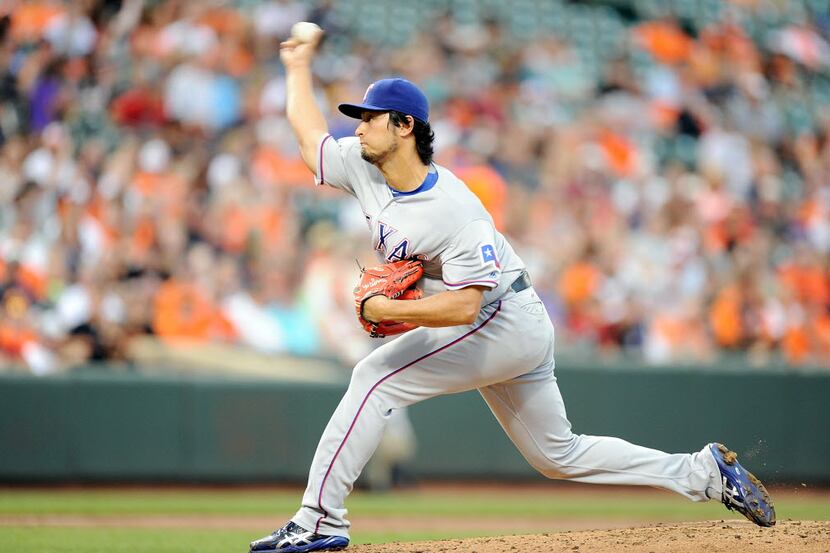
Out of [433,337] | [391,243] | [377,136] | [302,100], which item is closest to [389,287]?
[391,243]

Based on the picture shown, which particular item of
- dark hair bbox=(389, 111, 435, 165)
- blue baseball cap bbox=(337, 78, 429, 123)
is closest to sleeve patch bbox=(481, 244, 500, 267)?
dark hair bbox=(389, 111, 435, 165)

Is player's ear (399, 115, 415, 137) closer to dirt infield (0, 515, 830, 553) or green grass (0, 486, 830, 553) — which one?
dirt infield (0, 515, 830, 553)

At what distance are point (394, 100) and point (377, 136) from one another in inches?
5.7

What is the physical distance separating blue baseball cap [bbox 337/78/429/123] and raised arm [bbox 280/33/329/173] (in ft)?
1.13

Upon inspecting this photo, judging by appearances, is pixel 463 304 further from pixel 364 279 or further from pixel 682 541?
pixel 682 541

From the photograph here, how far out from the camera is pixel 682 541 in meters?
4.52

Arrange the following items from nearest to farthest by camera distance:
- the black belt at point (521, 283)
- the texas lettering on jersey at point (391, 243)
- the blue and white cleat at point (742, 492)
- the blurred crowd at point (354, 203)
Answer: the texas lettering on jersey at point (391, 243) < the black belt at point (521, 283) < the blue and white cleat at point (742, 492) < the blurred crowd at point (354, 203)

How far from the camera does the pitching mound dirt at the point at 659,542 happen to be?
438 cm

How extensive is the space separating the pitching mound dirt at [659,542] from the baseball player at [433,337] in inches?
5.5

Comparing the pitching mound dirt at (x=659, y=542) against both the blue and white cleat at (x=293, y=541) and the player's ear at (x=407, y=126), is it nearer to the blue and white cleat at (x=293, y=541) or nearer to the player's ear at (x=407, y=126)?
the blue and white cleat at (x=293, y=541)

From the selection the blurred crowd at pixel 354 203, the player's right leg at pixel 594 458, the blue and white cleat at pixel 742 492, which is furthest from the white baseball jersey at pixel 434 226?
the blurred crowd at pixel 354 203

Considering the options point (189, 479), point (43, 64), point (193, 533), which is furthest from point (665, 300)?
point (43, 64)

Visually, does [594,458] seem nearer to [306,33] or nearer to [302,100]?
[302,100]

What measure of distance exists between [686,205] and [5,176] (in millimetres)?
6237
